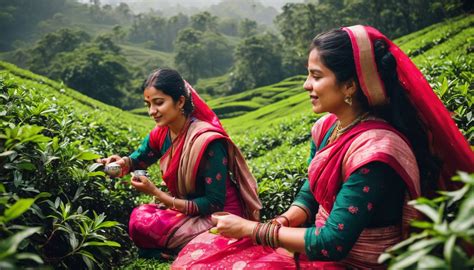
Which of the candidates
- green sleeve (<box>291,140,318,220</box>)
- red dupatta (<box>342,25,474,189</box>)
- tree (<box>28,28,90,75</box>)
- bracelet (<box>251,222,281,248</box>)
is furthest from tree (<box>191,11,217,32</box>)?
bracelet (<box>251,222,281,248</box>)

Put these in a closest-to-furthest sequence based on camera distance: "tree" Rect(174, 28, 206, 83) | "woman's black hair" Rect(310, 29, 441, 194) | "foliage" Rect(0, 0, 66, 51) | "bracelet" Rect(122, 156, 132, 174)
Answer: "woman's black hair" Rect(310, 29, 441, 194) < "bracelet" Rect(122, 156, 132, 174) < "tree" Rect(174, 28, 206, 83) < "foliage" Rect(0, 0, 66, 51)

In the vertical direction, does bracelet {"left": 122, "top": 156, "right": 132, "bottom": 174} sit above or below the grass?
above

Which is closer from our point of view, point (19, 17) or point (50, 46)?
point (50, 46)

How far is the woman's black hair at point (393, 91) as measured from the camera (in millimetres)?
1676

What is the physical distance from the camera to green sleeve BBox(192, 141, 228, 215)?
8.44ft

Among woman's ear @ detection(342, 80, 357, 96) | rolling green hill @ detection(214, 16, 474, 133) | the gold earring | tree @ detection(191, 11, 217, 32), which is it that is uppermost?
tree @ detection(191, 11, 217, 32)

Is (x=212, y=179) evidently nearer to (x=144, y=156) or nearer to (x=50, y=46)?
(x=144, y=156)

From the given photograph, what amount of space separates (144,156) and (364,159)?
2.05 metres

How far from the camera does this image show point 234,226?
1759 mm

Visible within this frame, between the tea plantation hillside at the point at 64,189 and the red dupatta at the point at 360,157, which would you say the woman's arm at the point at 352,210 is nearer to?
the red dupatta at the point at 360,157

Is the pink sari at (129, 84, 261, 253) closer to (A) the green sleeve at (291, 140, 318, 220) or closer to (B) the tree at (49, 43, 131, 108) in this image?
(A) the green sleeve at (291, 140, 318, 220)

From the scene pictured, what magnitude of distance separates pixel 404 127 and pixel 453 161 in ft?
0.77

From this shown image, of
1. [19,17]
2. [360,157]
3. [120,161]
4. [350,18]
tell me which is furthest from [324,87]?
[19,17]

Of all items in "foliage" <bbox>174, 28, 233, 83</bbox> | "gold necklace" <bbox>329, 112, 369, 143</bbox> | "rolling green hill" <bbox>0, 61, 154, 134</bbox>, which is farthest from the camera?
"foliage" <bbox>174, 28, 233, 83</bbox>
